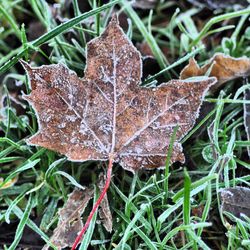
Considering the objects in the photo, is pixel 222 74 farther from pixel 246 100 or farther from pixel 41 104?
pixel 41 104

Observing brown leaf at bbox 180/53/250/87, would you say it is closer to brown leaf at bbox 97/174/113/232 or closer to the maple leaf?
the maple leaf

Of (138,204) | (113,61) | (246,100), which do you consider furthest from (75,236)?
(246,100)

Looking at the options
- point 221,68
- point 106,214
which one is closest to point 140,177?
point 106,214

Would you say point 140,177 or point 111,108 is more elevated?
point 111,108

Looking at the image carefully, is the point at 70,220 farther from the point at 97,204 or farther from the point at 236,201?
the point at 236,201

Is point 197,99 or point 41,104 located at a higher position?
point 41,104

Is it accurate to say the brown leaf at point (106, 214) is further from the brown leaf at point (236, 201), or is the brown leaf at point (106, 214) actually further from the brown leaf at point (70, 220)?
the brown leaf at point (236, 201)

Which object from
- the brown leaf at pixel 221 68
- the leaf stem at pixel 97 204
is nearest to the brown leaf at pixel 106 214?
the leaf stem at pixel 97 204
